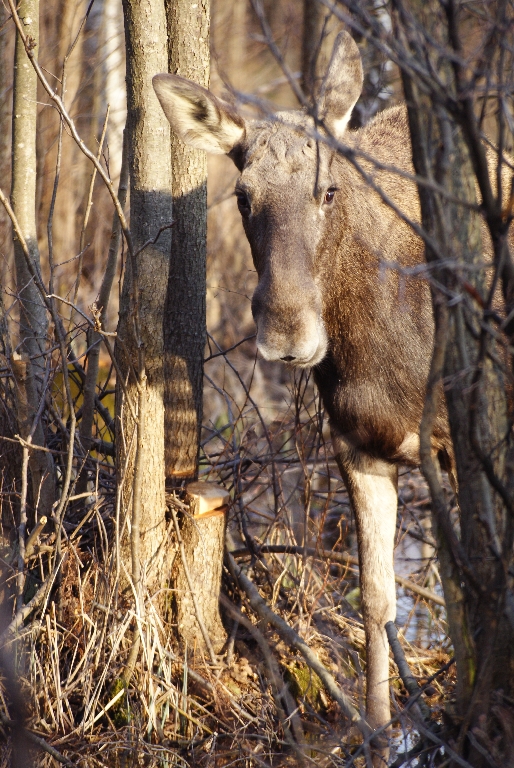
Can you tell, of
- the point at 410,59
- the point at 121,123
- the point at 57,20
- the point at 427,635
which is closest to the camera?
the point at 410,59

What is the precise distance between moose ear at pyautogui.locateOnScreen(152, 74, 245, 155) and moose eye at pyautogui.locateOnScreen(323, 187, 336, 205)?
1.97 ft

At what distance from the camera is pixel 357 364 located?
3893 millimetres

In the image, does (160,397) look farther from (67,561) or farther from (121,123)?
(121,123)

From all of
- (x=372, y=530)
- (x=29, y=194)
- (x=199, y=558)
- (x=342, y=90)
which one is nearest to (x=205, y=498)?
(x=199, y=558)

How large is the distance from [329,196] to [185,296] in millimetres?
891

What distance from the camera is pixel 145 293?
3699 millimetres

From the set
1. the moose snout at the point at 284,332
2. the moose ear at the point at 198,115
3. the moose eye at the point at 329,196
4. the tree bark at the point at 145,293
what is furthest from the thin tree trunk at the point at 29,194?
the moose eye at the point at 329,196

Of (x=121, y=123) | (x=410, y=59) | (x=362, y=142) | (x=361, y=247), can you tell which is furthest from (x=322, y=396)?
(x=121, y=123)

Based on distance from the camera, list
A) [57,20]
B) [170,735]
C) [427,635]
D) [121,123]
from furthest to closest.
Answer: [121,123]
[57,20]
[427,635]
[170,735]

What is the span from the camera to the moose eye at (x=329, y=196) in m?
3.71

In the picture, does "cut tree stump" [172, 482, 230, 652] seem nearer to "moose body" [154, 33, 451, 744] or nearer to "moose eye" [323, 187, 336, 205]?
"moose body" [154, 33, 451, 744]

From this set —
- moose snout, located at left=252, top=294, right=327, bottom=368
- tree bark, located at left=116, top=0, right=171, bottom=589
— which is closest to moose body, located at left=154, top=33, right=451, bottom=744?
moose snout, located at left=252, top=294, right=327, bottom=368

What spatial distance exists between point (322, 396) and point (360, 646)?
57.7 inches

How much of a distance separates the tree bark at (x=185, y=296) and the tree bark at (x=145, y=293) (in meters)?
0.29
